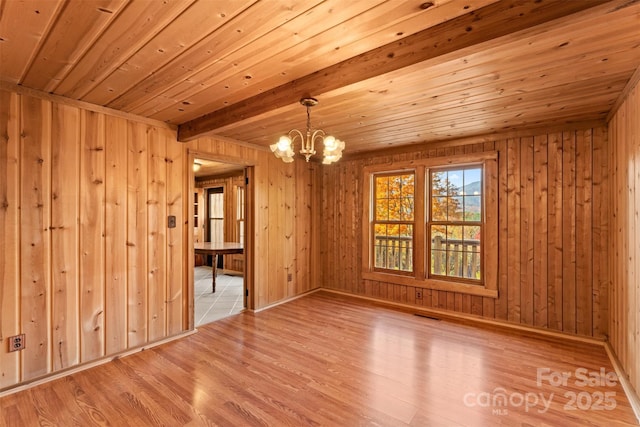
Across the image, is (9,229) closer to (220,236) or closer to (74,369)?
(74,369)

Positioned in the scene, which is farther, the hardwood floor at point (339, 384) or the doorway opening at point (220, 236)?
the doorway opening at point (220, 236)

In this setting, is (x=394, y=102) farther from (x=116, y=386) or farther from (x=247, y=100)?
(x=116, y=386)

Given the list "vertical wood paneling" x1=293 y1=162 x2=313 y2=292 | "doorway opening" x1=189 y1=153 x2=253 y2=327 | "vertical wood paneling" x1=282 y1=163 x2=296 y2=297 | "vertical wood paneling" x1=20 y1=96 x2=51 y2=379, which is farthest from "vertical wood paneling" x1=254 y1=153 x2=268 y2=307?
"vertical wood paneling" x1=20 y1=96 x2=51 y2=379

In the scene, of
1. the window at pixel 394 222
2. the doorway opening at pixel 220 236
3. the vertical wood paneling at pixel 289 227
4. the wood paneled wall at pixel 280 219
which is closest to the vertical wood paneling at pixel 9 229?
the wood paneled wall at pixel 280 219

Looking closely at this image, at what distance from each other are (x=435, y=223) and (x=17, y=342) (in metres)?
4.52

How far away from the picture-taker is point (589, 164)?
3170 mm

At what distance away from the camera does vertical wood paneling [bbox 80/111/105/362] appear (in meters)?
2.61

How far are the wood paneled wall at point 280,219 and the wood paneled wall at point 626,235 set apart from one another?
380 cm

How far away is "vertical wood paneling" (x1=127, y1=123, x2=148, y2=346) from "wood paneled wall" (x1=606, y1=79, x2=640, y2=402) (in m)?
4.16

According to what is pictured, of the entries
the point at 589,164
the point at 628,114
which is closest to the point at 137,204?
the point at 628,114

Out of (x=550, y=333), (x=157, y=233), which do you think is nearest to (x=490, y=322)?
(x=550, y=333)

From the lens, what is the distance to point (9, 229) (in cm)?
224

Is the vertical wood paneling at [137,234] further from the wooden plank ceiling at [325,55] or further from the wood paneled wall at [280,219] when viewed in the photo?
the wood paneled wall at [280,219]

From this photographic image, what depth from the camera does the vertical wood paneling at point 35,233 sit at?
7.58ft
